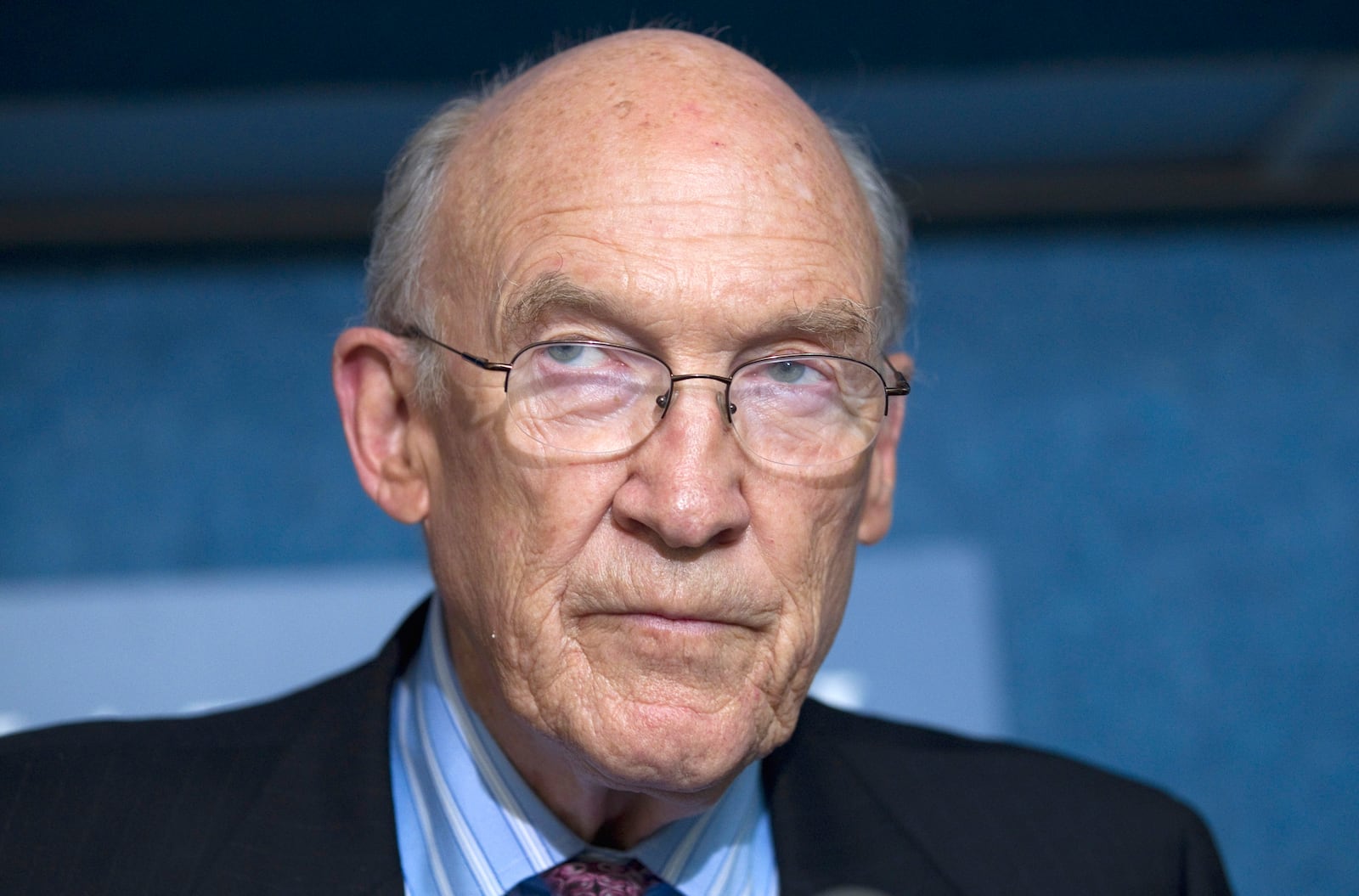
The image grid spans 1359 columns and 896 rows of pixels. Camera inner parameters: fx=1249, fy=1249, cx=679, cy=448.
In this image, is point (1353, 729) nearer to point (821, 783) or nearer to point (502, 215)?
point (821, 783)

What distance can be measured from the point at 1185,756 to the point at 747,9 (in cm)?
166

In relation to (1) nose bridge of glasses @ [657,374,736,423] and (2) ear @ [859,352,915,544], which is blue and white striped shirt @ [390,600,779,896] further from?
(1) nose bridge of glasses @ [657,374,736,423]

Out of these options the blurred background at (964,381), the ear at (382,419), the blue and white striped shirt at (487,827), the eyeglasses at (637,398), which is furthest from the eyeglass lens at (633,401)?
the blurred background at (964,381)

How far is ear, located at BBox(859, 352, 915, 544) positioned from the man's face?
159 millimetres

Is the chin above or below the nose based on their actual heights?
below

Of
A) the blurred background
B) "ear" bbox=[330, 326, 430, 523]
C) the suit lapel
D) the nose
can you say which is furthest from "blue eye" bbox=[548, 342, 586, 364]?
the blurred background

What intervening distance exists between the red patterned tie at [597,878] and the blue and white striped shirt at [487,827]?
12 millimetres

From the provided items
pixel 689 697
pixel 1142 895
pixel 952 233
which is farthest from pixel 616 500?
pixel 952 233

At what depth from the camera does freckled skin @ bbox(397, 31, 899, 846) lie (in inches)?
48.0

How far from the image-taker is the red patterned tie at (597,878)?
1.35 meters

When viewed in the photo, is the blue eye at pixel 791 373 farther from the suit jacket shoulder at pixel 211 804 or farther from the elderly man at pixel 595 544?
the suit jacket shoulder at pixel 211 804

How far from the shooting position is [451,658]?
1506mm

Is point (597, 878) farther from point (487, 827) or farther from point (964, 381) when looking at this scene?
point (964, 381)

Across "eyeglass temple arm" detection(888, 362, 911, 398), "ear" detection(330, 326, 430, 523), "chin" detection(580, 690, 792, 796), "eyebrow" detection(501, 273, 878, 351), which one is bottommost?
"chin" detection(580, 690, 792, 796)
